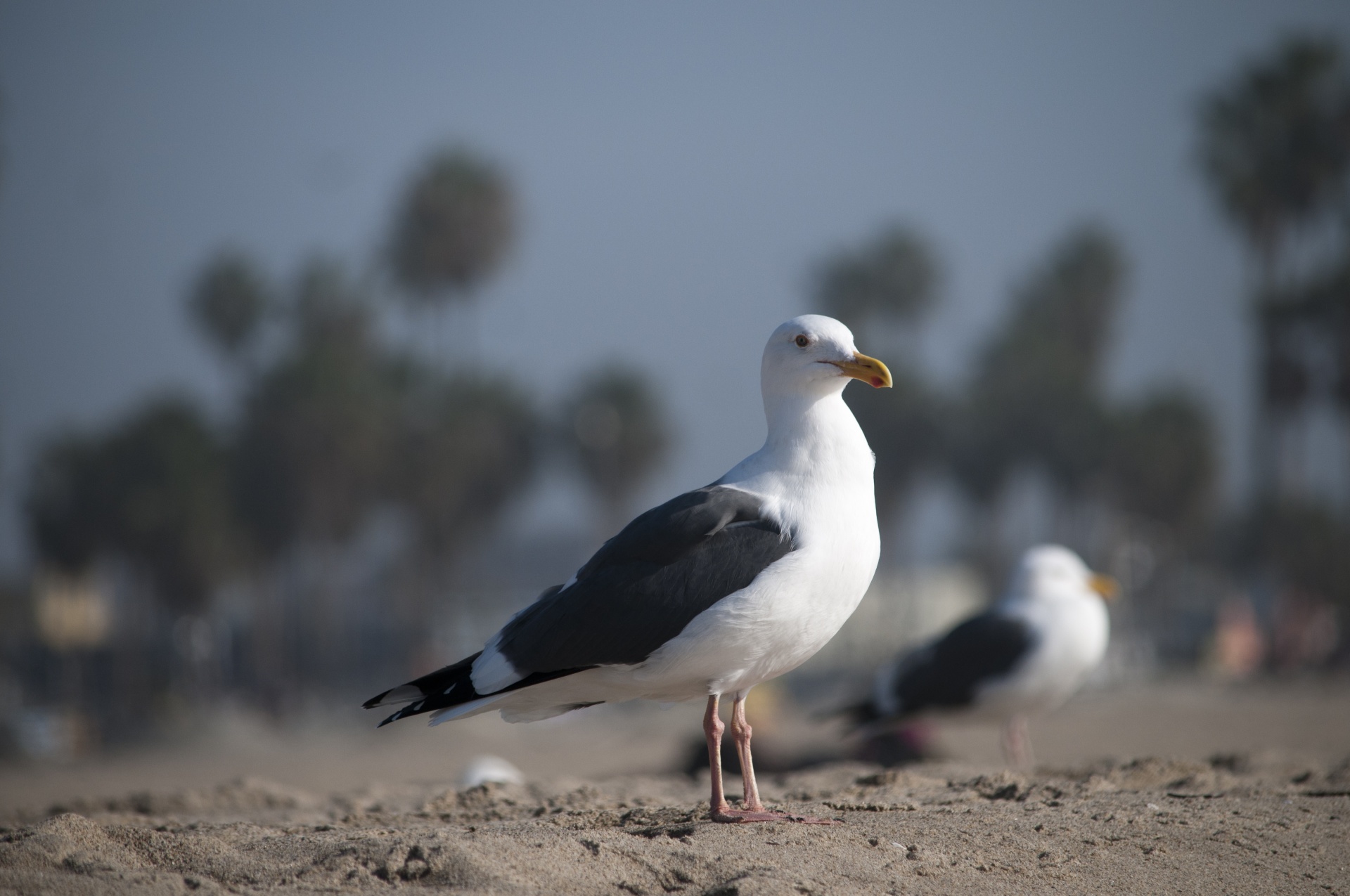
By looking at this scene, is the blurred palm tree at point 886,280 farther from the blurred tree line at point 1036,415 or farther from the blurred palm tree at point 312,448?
the blurred palm tree at point 312,448

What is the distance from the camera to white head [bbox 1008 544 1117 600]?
9703 millimetres

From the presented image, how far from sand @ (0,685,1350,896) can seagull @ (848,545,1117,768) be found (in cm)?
197

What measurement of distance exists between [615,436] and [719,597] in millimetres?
45809

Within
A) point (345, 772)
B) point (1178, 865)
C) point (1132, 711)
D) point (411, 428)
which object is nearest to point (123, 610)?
point (411, 428)

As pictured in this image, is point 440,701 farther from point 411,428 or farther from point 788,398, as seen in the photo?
point 411,428

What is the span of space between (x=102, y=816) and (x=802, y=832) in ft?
12.7

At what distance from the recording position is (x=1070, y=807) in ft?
16.8

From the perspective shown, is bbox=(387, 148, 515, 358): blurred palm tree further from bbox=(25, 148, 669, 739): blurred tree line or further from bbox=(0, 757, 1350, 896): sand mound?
bbox=(0, 757, 1350, 896): sand mound

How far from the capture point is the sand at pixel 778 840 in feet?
13.0

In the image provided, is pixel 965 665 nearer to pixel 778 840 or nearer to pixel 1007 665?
pixel 1007 665

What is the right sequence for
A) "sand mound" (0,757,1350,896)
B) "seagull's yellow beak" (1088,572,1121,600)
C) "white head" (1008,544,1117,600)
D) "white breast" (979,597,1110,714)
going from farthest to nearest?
"seagull's yellow beak" (1088,572,1121,600)
"white head" (1008,544,1117,600)
"white breast" (979,597,1110,714)
"sand mound" (0,757,1350,896)

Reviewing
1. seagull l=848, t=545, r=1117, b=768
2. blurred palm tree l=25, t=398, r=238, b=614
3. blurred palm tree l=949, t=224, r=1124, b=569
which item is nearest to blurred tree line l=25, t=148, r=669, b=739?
blurred palm tree l=25, t=398, r=238, b=614

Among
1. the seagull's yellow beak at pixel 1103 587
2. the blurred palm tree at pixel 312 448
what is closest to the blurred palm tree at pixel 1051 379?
the blurred palm tree at pixel 312 448

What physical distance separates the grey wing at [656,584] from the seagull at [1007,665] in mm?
4900
